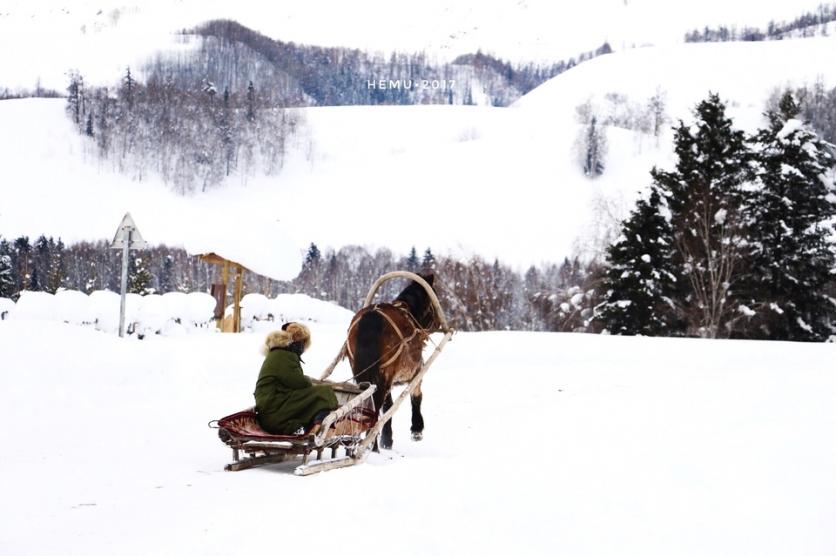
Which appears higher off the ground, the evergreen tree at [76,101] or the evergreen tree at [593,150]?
the evergreen tree at [76,101]

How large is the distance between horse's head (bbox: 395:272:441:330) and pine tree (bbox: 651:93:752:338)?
70.7 ft

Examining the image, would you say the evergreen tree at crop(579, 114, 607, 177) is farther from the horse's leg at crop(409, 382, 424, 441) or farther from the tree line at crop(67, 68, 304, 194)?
the horse's leg at crop(409, 382, 424, 441)

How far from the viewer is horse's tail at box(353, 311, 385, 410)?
9.91 m

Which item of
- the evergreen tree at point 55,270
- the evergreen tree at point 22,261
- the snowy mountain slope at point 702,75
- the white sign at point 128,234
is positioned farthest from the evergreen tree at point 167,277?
the snowy mountain slope at point 702,75

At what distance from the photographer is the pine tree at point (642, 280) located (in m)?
31.0

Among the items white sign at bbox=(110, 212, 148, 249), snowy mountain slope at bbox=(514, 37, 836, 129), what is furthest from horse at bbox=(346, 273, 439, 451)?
snowy mountain slope at bbox=(514, 37, 836, 129)

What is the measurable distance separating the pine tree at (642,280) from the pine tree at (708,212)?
0.62 m

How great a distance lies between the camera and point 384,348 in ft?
32.8

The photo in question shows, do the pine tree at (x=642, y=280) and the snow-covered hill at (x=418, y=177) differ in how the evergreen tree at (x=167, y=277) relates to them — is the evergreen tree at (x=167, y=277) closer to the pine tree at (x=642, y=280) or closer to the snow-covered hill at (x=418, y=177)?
the snow-covered hill at (x=418, y=177)

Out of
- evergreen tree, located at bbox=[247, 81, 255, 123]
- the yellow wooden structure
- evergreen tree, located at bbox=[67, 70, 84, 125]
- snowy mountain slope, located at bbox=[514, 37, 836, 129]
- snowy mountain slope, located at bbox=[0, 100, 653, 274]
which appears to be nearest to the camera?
the yellow wooden structure

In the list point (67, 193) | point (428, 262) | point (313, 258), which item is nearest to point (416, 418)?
point (428, 262)

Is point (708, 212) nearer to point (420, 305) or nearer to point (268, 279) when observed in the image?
point (420, 305)

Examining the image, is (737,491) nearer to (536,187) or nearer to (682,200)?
(682,200)

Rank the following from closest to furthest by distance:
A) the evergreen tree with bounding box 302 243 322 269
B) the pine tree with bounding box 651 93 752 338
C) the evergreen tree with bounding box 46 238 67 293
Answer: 1. the pine tree with bounding box 651 93 752 338
2. the evergreen tree with bounding box 46 238 67 293
3. the evergreen tree with bounding box 302 243 322 269
